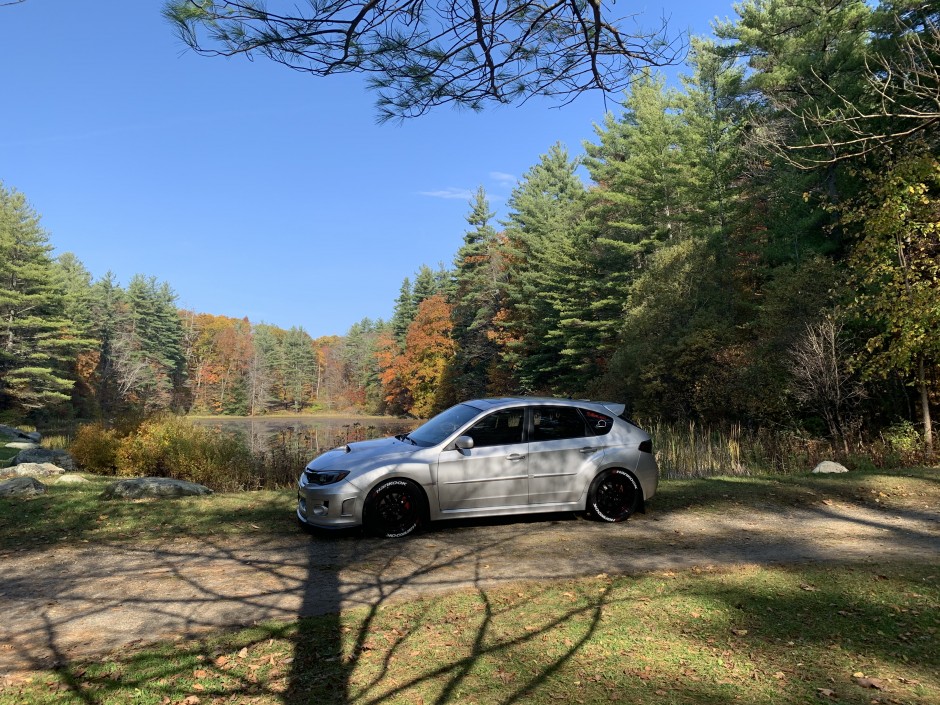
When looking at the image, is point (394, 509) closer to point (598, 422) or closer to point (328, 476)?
point (328, 476)

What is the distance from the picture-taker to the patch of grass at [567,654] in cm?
348

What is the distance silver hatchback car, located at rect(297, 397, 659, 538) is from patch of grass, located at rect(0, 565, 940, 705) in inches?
79.4

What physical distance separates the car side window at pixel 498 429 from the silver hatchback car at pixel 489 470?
1 cm

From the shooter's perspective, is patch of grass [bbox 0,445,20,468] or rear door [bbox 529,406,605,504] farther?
patch of grass [bbox 0,445,20,468]

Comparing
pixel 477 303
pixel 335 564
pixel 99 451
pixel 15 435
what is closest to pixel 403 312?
pixel 477 303

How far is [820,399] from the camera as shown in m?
17.1

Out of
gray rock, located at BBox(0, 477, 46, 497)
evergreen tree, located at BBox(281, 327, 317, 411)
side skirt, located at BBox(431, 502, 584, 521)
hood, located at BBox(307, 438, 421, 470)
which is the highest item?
evergreen tree, located at BBox(281, 327, 317, 411)

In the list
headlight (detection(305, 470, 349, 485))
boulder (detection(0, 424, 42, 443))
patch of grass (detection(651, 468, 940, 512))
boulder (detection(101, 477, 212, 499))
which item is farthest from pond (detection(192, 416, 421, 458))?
patch of grass (detection(651, 468, 940, 512))

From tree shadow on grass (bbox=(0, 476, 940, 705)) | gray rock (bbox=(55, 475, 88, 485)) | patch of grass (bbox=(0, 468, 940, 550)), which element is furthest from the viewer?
gray rock (bbox=(55, 475, 88, 485))

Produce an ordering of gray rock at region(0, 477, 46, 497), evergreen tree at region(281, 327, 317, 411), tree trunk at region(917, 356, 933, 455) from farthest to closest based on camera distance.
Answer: evergreen tree at region(281, 327, 317, 411)
tree trunk at region(917, 356, 933, 455)
gray rock at region(0, 477, 46, 497)

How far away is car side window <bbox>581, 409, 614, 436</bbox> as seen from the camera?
787cm

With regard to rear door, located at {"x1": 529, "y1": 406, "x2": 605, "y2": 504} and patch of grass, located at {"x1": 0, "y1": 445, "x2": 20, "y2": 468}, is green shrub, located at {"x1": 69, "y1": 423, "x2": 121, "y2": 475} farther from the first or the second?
rear door, located at {"x1": 529, "y1": 406, "x2": 605, "y2": 504}

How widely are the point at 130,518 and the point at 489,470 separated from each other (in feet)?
16.2

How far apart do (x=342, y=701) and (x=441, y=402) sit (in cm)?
5941
